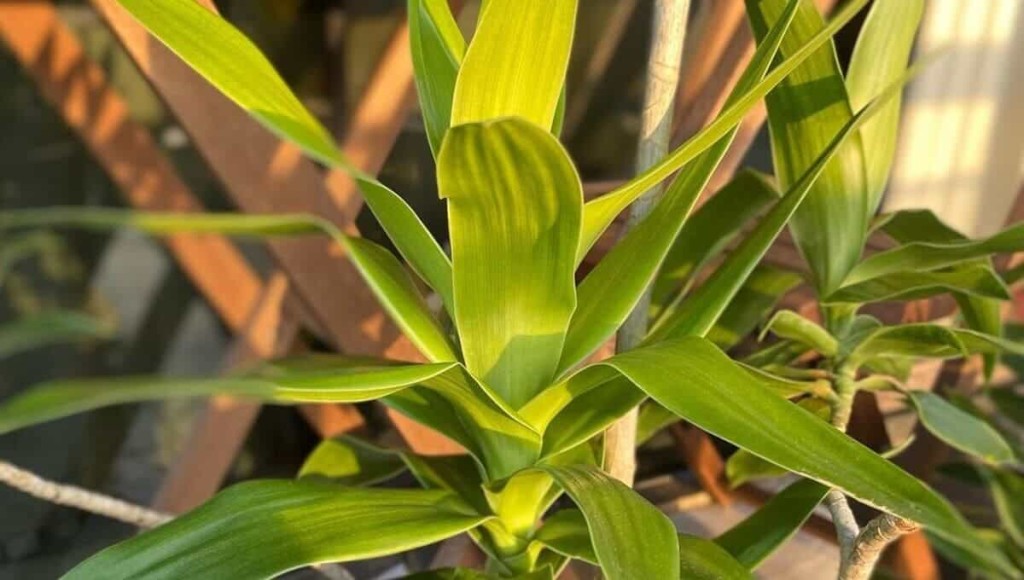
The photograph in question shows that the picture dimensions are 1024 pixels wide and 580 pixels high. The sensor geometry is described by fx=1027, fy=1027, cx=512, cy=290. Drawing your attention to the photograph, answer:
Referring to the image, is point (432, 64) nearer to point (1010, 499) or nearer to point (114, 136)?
point (1010, 499)

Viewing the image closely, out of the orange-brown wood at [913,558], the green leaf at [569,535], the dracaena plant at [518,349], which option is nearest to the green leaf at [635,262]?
the dracaena plant at [518,349]

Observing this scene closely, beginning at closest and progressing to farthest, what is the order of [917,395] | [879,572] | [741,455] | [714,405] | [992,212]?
[714,405]
[917,395]
[741,455]
[879,572]
[992,212]

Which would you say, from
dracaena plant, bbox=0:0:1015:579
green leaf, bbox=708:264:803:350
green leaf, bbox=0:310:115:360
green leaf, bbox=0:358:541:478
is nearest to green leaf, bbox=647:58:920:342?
dracaena plant, bbox=0:0:1015:579

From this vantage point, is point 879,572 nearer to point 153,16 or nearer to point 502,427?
point 502,427

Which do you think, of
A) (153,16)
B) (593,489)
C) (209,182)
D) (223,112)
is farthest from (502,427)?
(209,182)

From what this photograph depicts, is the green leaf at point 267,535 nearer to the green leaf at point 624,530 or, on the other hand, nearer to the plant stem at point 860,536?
the green leaf at point 624,530

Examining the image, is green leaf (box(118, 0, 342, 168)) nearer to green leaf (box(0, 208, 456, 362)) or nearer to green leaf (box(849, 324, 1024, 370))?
green leaf (box(0, 208, 456, 362))

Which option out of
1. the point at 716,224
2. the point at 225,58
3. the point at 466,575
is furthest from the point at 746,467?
the point at 225,58
